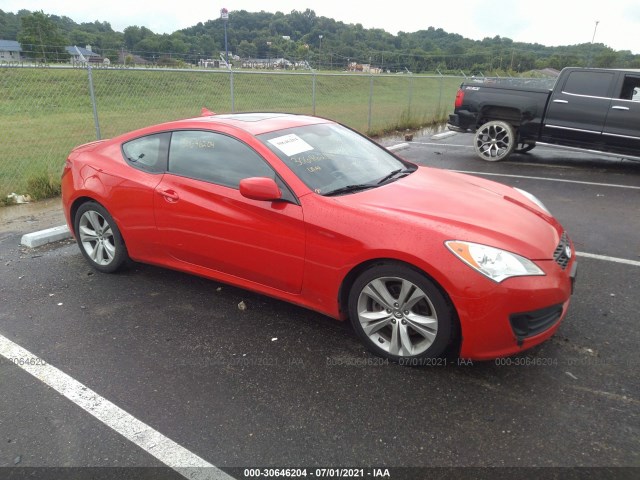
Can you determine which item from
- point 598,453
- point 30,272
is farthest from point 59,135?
point 598,453

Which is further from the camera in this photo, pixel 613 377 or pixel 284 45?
pixel 284 45

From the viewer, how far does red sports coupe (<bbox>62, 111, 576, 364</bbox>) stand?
2.75 metres

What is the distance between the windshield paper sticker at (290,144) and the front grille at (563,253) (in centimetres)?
185

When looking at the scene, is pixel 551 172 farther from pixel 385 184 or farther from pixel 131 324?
pixel 131 324

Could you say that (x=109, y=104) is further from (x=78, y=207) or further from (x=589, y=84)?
(x=589, y=84)

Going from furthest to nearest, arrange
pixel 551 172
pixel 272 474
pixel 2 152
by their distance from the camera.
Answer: pixel 2 152 → pixel 551 172 → pixel 272 474

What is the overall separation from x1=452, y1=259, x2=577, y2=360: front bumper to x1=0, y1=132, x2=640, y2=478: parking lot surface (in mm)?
277

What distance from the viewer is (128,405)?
8.86 feet

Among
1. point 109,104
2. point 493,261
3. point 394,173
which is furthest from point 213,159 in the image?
point 109,104

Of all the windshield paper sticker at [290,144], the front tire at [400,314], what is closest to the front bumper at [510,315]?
the front tire at [400,314]

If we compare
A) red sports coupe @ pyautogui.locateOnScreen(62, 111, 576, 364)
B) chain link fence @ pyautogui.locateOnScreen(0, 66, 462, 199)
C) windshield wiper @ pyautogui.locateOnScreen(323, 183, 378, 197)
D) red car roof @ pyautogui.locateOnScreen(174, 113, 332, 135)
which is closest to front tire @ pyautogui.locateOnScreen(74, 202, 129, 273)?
red sports coupe @ pyautogui.locateOnScreen(62, 111, 576, 364)

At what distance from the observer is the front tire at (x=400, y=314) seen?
279 centimetres

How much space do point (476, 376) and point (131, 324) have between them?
244cm

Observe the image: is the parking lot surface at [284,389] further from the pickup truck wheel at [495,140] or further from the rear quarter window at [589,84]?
the pickup truck wheel at [495,140]
